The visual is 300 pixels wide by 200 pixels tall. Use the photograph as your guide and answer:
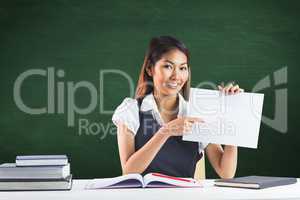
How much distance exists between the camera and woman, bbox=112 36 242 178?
3334 mm

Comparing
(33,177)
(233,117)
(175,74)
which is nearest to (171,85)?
(175,74)

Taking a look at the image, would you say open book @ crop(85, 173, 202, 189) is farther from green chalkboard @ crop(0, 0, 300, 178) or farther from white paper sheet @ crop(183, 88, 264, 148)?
green chalkboard @ crop(0, 0, 300, 178)

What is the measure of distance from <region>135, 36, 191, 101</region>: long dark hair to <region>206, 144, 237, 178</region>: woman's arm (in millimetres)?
383

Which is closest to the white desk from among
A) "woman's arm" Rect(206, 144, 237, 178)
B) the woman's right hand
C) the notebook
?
the notebook

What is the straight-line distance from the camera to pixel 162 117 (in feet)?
11.5

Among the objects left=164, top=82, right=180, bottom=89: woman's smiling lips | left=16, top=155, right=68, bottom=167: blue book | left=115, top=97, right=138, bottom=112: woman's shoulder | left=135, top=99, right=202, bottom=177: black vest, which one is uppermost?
left=164, top=82, right=180, bottom=89: woman's smiling lips

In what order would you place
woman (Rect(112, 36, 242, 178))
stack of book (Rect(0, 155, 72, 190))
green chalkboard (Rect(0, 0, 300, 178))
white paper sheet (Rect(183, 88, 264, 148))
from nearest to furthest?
stack of book (Rect(0, 155, 72, 190))
white paper sheet (Rect(183, 88, 264, 148))
woman (Rect(112, 36, 242, 178))
green chalkboard (Rect(0, 0, 300, 178))

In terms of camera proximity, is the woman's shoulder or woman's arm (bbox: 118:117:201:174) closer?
woman's arm (bbox: 118:117:201:174)

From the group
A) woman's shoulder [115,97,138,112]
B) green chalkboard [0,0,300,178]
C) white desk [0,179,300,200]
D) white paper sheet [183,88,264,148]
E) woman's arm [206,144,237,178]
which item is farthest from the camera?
green chalkboard [0,0,300,178]

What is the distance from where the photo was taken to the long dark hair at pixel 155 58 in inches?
139

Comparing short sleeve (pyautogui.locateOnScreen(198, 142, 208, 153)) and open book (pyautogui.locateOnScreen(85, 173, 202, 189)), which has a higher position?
short sleeve (pyautogui.locateOnScreen(198, 142, 208, 153))

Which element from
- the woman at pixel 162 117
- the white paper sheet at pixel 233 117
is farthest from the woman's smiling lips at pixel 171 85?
the white paper sheet at pixel 233 117

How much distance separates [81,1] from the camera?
3.71 metres

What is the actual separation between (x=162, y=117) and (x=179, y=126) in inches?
19.2
